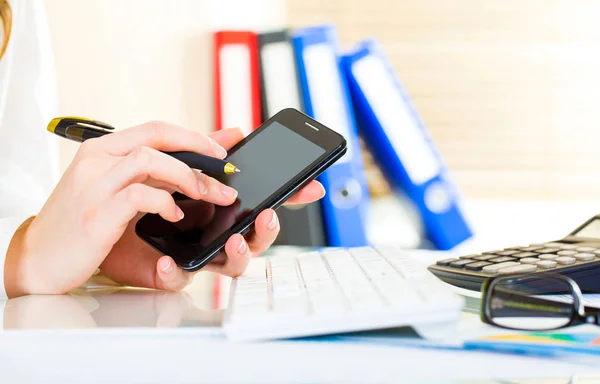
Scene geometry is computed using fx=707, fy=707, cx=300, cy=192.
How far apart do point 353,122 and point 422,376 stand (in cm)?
118

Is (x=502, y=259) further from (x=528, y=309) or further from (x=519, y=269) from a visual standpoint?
(x=528, y=309)

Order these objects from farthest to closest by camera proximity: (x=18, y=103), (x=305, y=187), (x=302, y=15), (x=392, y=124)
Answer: (x=302, y=15) < (x=392, y=124) < (x=18, y=103) < (x=305, y=187)

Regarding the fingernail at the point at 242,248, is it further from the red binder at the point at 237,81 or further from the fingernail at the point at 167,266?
the red binder at the point at 237,81

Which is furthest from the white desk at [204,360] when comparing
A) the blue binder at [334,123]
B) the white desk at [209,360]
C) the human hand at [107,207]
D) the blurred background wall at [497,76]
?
the blurred background wall at [497,76]

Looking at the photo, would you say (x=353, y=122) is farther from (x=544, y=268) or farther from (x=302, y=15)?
(x=544, y=268)

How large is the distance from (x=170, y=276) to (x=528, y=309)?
311mm

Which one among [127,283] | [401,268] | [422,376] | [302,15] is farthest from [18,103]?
[302,15]

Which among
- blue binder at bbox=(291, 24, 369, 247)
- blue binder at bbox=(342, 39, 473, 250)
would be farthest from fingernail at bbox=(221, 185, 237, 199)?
blue binder at bbox=(342, 39, 473, 250)

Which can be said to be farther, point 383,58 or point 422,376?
point 383,58

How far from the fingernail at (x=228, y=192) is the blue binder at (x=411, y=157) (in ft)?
3.13

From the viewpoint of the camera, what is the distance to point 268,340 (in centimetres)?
40

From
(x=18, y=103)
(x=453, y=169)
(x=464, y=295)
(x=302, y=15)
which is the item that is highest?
(x=302, y=15)

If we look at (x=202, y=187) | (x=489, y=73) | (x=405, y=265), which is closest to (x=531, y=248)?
(x=405, y=265)

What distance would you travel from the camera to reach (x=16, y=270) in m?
0.59
